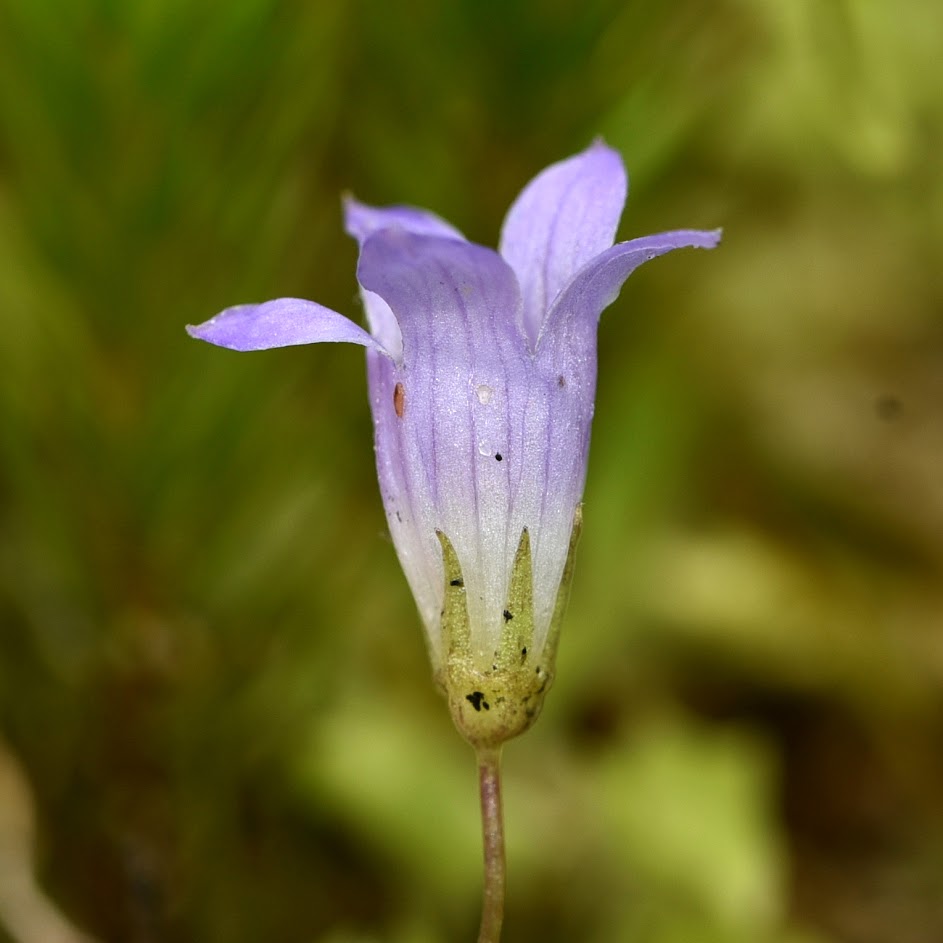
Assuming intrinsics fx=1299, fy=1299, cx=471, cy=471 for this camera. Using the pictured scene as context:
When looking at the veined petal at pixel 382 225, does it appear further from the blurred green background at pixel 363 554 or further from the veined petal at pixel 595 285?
the blurred green background at pixel 363 554

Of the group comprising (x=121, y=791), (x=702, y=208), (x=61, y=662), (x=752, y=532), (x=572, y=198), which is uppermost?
(x=702, y=208)

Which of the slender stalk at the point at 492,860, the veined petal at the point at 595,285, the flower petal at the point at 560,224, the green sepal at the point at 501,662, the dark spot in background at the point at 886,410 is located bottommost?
the slender stalk at the point at 492,860

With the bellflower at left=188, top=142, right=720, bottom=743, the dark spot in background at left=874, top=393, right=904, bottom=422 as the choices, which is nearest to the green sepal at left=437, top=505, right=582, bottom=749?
the bellflower at left=188, top=142, right=720, bottom=743

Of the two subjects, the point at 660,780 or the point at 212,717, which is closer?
Result: the point at 212,717

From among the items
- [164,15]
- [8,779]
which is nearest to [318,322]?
[164,15]

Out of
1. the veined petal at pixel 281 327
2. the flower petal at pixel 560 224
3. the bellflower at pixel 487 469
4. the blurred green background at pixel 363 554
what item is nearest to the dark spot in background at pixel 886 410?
the blurred green background at pixel 363 554

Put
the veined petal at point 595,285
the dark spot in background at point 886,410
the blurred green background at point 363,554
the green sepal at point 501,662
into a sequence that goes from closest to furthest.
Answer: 1. the veined petal at point 595,285
2. the green sepal at point 501,662
3. the blurred green background at point 363,554
4. the dark spot in background at point 886,410

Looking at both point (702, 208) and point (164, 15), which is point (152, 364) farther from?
point (702, 208)
